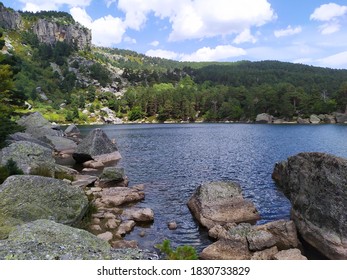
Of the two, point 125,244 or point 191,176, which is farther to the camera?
point 191,176

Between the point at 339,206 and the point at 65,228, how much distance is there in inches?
596

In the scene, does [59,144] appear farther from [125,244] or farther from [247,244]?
[247,244]

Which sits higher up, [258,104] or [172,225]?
[258,104]

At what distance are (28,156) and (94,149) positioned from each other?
17.6 m

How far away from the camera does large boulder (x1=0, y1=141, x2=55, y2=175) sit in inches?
1157

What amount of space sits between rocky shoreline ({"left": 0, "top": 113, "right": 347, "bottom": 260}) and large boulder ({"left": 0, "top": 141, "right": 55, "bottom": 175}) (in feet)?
1.12

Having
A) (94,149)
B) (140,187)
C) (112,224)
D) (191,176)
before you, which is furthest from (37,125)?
(112,224)

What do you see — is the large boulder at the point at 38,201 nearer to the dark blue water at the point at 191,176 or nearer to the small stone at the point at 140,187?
the dark blue water at the point at 191,176

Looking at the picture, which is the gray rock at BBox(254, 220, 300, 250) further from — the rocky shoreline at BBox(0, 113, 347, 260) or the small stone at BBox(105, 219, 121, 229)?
the small stone at BBox(105, 219, 121, 229)

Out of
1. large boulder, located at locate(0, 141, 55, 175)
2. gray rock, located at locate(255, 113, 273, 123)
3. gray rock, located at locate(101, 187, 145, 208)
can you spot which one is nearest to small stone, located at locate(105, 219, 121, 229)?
gray rock, located at locate(101, 187, 145, 208)

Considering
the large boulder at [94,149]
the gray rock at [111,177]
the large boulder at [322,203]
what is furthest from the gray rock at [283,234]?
the large boulder at [94,149]

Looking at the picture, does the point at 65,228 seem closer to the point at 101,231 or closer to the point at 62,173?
the point at 101,231

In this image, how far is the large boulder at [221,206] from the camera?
2359cm

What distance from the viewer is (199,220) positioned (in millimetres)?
23875
